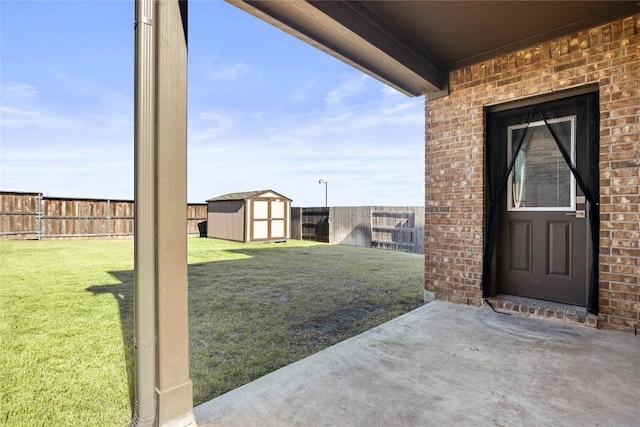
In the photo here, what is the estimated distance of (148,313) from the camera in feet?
4.59

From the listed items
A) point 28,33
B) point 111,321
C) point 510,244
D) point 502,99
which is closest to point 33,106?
point 28,33

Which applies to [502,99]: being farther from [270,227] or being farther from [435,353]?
[270,227]

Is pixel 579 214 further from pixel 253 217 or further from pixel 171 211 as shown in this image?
pixel 253 217

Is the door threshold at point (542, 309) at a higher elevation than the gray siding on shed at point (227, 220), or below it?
below

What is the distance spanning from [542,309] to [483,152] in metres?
1.72

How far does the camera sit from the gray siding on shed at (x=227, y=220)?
1177 cm

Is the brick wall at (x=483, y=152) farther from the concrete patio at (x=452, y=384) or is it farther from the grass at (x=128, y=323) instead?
the grass at (x=128, y=323)

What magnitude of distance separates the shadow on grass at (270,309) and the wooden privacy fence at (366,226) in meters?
3.30

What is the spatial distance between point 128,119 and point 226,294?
10.4ft

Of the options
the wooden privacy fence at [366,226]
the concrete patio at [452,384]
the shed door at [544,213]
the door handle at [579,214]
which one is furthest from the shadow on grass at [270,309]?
the wooden privacy fence at [366,226]

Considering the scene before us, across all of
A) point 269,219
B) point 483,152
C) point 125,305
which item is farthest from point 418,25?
point 269,219

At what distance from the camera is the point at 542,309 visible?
3.06 metres

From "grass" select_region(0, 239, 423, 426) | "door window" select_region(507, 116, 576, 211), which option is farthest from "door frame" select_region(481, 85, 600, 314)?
"grass" select_region(0, 239, 423, 426)

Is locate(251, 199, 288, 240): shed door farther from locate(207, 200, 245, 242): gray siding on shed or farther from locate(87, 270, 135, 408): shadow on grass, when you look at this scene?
locate(87, 270, 135, 408): shadow on grass
